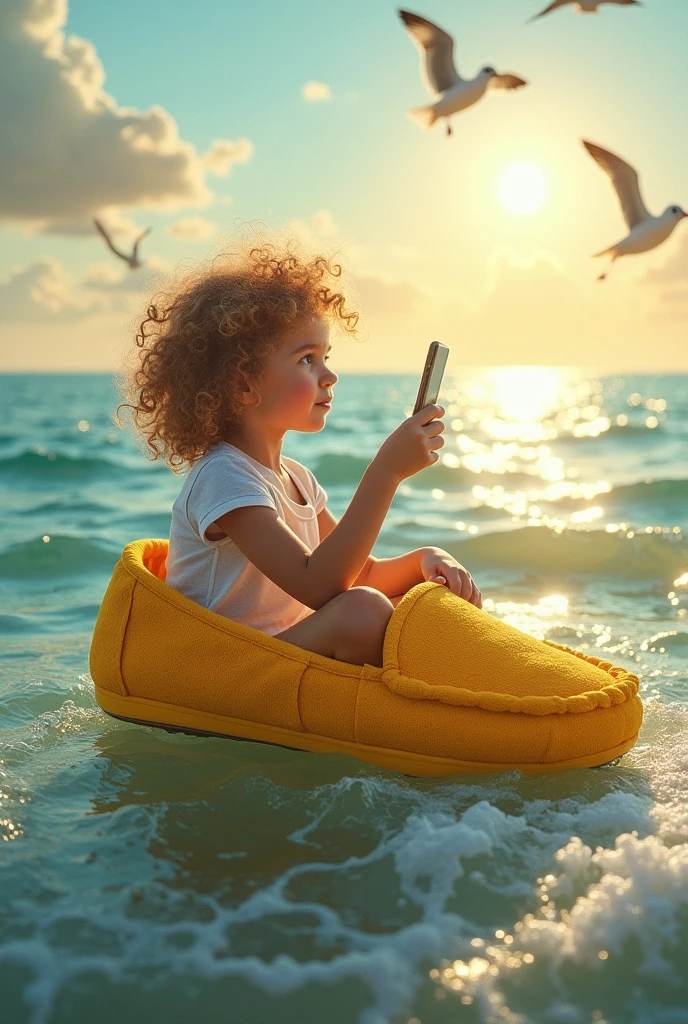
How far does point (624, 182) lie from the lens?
20.8 feet

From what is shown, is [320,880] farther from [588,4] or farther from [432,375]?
[588,4]

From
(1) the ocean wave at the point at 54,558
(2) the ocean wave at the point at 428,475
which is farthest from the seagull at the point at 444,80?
(1) the ocean wave at the point at 54,558

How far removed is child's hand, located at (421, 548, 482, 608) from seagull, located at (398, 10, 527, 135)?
5.17m

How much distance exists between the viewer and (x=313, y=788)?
2.09m

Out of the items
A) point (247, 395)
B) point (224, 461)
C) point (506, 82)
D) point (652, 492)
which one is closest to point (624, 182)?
point (506, 82)

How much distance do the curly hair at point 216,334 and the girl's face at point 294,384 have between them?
26mm

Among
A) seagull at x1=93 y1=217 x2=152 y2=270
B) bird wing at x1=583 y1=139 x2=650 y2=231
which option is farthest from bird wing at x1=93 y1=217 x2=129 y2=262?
bird wing at x1=583 y1=139 x2=650 y2=231

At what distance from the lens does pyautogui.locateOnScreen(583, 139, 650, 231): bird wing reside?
5969mm

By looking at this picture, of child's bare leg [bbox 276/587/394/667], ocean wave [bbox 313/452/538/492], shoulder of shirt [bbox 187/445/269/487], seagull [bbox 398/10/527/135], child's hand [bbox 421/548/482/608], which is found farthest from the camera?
ocean wave [bbox 313/452/538/492]

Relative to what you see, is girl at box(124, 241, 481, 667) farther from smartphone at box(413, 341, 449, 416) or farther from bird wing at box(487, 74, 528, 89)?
bird wing at box(487, 74, 528, 89)

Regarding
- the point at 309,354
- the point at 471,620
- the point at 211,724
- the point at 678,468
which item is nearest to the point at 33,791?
the point at 211,724

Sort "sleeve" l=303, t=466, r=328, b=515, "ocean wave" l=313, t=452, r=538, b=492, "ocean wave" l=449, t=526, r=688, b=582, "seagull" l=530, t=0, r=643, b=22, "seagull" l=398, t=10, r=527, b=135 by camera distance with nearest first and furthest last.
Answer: "sleeve" l=303, t=466, r=328, b=515, "ocean wave" l=449, t=526, r=688, b=582, "seagull" l=530, t=0, r=643, b=22, "seagull" l=398, t=10, r=527, b=135, "ocean wave" l=313, t=452, r=538, b=492

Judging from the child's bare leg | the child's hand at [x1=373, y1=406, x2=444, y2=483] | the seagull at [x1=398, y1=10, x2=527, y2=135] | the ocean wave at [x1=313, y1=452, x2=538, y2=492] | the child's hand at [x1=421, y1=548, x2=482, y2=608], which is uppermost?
the seagull at [x1=398, y1=10, x2=527, y2=135]

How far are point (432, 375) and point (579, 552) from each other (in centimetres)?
316
